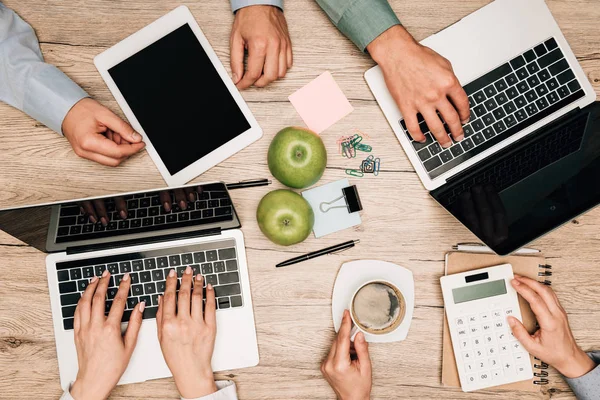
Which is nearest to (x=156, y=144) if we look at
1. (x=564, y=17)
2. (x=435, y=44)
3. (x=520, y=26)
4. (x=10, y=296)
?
(x=10, y=296)

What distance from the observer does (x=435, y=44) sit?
111 cm

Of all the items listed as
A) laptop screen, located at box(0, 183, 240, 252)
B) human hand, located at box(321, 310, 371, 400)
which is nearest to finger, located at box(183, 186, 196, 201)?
laptop screen, located at box(0, 183, 240, 252)

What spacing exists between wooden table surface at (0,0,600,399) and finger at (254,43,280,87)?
0.12 ft

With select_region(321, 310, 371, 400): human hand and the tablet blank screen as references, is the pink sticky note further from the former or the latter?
select_region(321, 310, 371, 400): human hand

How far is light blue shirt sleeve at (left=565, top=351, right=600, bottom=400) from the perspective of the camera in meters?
1.10

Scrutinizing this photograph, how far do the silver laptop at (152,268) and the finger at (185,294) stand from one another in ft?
0.06

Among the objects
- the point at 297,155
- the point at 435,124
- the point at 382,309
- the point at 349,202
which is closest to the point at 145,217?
the point at 297,155

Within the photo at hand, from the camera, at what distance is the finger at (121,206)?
3.21 ft

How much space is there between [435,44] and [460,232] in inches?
17.7

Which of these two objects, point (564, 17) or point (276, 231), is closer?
point (276, 231)

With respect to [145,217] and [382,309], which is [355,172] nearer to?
[382,309]

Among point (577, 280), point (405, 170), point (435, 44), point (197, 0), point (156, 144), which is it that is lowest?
point (577, 280)

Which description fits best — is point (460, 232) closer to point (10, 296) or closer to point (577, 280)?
point (577, 280)

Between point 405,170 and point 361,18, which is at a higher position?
point 361,18
